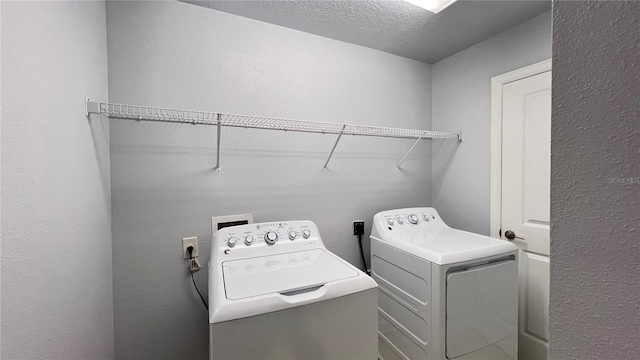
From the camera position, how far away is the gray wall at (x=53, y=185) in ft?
2.01

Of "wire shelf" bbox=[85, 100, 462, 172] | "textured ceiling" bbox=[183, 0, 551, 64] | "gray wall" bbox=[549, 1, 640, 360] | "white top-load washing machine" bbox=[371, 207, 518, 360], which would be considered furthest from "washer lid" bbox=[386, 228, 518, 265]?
"textured ceiling" bbox=[183, 0, 551, 64]

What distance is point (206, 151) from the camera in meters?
1.50

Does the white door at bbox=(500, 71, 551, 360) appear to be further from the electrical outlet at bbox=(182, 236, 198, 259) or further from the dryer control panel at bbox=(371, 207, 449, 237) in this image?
the electrical outlet at bbox=(182, 236, 198, 259)

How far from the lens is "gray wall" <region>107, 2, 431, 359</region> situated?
1.33m

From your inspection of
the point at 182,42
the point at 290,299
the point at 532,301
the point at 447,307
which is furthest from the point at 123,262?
the point at 532,301

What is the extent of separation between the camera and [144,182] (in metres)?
1.36

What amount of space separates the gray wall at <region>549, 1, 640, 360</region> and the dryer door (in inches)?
38.2

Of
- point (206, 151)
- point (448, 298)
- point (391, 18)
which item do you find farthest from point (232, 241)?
point (391, 18)

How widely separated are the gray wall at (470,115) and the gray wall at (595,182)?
170 cm

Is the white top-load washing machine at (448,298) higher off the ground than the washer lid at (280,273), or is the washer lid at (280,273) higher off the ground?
the washer lid at (280,273)

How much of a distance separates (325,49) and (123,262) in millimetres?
1912

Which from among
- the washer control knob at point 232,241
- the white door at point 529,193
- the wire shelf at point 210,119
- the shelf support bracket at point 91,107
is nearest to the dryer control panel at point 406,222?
the white door at point 529,193

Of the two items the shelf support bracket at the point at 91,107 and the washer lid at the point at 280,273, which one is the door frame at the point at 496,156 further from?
the shelf support bracket at the point at 91,107

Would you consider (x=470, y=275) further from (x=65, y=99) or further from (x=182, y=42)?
(x=182, y=42)
